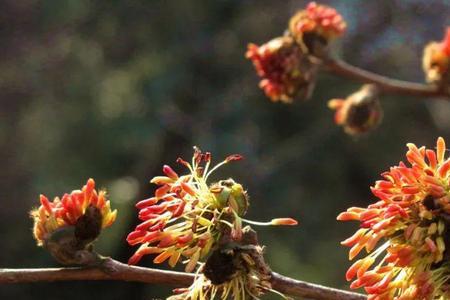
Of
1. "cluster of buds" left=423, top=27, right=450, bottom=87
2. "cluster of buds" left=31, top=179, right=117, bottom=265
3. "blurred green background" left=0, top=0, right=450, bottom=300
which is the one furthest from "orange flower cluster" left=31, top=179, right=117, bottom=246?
"blurred green background" left=0, top=0, right=450, bottom=300

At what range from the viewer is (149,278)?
1.21 metres

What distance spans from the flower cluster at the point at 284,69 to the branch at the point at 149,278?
3.08 ft

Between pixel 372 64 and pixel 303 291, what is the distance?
5722mm

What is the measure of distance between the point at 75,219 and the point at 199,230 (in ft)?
0.63

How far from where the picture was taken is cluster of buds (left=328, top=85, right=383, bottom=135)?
2.29 m

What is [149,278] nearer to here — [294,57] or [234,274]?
[234,274]

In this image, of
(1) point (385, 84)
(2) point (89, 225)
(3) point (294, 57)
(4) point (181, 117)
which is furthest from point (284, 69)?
(4) point (181, 117)

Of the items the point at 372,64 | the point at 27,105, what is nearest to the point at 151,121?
the point at 27,105

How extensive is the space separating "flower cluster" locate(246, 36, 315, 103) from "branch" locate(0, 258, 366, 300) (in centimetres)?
94

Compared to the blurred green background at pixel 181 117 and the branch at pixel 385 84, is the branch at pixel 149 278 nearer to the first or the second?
the branch at pixel 385 84

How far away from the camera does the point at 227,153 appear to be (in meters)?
5.19

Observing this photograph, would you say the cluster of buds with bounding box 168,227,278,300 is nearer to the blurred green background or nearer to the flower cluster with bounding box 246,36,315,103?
the flower cluster with bounding box 246,36,315,103

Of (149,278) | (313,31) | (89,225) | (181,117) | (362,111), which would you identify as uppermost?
(181,117)

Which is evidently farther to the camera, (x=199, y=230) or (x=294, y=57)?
(x=294, y=57)
